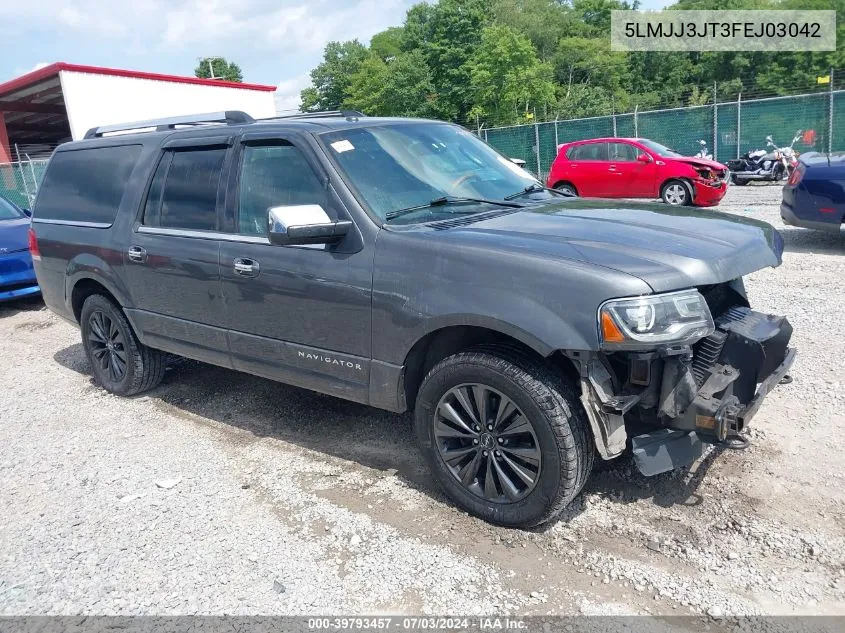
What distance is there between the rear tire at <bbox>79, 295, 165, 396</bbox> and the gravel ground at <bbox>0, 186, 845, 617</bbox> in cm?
45

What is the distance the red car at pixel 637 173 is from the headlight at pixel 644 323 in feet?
41.8

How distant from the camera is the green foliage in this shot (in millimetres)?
37875

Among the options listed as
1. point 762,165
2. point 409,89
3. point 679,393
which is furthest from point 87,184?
point 409,89

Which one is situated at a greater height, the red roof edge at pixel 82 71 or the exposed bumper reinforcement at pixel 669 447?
the red roof edge at pixel 82 71

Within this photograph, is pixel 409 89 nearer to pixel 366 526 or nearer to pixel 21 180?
pixel 21 180

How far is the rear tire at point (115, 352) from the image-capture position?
16.9ft

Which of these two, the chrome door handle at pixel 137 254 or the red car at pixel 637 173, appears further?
the red car at pixel 637 173

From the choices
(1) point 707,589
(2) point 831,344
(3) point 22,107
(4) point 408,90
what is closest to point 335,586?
(1) point 707,589

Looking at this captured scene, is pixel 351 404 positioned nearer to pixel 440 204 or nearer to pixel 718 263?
pixel 440 204

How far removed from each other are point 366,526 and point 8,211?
8.97 m

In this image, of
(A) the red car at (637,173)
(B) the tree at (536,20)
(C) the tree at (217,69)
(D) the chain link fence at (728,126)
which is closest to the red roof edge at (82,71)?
(D) the chain link fence at (728,126)

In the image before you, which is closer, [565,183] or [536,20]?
[565,183]

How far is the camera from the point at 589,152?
16.0 m

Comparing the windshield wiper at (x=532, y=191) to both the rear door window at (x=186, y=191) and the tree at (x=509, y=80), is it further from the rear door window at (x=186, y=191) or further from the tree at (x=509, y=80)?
the tree at (x=509, y=80)
